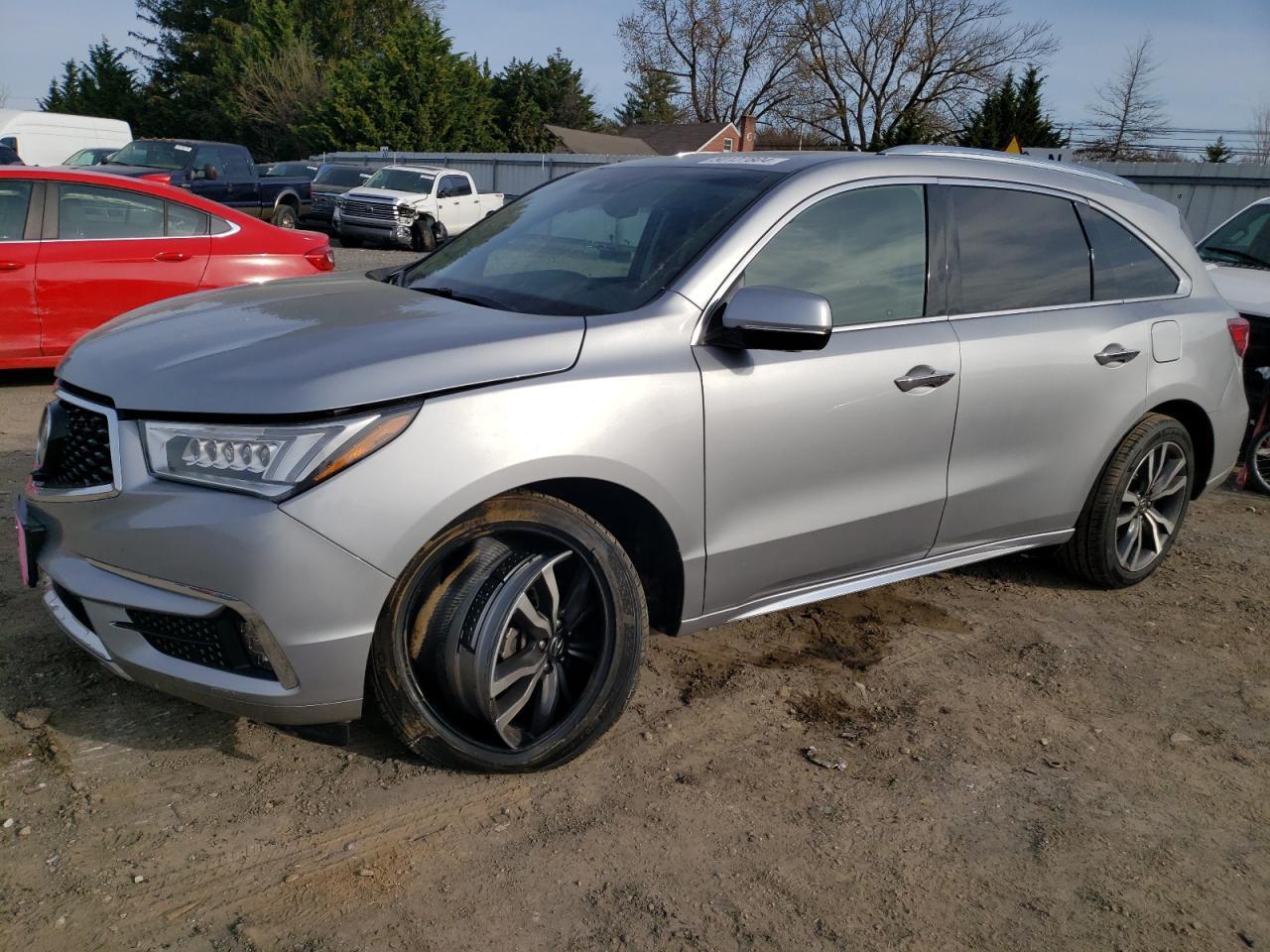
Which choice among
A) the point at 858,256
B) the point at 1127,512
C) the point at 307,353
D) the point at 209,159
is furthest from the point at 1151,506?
the point at 209,159

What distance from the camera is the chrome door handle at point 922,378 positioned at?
3.57 m

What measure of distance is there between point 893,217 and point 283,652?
8.04ft

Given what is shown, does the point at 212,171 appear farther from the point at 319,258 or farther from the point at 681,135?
the point at 681,135

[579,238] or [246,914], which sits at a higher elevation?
[579,238]

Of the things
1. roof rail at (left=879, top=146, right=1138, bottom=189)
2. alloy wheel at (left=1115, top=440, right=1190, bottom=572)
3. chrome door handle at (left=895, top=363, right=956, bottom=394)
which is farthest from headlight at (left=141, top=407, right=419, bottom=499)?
alloy wheel at (left=1115, top=440, right=1190, bottom=572)

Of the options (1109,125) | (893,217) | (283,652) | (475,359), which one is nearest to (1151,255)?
(893,217)

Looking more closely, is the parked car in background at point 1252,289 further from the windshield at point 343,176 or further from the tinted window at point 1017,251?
the windshield at point 343,176

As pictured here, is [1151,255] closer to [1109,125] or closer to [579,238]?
[579,238]

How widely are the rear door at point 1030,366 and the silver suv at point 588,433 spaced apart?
1 cm

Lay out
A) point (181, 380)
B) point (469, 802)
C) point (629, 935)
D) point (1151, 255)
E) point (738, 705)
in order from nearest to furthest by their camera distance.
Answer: point (629, 935) → point (181, 380) → point (469, 802) → point (738, 705) → point (1151, 255)

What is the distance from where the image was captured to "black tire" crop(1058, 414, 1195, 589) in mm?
4441

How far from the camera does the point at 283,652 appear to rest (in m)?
2.60

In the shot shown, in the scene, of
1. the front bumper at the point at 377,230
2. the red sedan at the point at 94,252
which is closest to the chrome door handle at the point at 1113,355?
the red sedan at the point at 94,252

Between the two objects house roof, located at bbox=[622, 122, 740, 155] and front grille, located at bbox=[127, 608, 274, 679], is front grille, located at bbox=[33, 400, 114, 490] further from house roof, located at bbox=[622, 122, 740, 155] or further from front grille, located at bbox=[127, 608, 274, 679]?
house roof, located at bbox=[622, 122, 740, 155]
